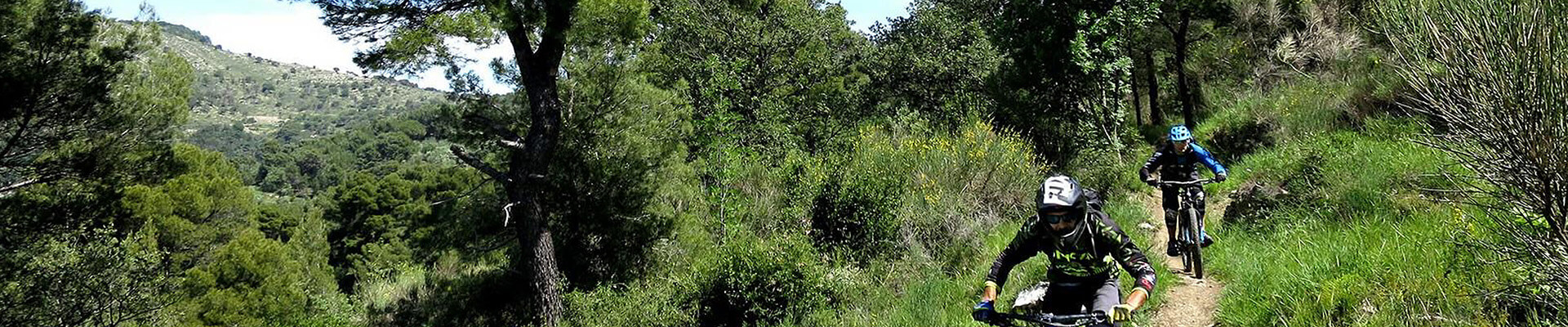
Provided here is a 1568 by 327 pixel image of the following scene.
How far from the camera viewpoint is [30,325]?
14227 mm

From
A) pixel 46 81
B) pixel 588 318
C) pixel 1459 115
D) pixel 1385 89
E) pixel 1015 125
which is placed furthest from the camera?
pixel 1015 125

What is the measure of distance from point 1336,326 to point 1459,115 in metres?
1.90

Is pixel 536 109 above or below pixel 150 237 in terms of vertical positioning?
above

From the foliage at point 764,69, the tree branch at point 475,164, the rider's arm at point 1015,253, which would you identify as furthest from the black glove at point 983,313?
the foliage at point 764,69

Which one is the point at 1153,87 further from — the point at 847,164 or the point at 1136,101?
the point at 847,164

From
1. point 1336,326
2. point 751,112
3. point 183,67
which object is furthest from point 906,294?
point 183,67

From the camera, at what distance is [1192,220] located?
21.3ft

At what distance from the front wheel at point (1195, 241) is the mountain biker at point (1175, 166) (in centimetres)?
13

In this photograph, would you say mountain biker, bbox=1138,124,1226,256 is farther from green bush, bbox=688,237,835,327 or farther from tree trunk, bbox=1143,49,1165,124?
tree trunk, bbox=1143,49,1165,124

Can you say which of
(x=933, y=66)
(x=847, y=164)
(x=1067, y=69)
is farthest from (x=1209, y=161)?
(x=933, y=66)

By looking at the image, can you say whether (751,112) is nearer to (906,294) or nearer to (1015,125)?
(1015,125)

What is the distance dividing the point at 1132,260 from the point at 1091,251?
192mm

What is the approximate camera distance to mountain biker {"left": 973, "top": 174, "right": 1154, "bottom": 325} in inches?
140

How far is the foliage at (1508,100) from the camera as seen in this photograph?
9.57 feet
